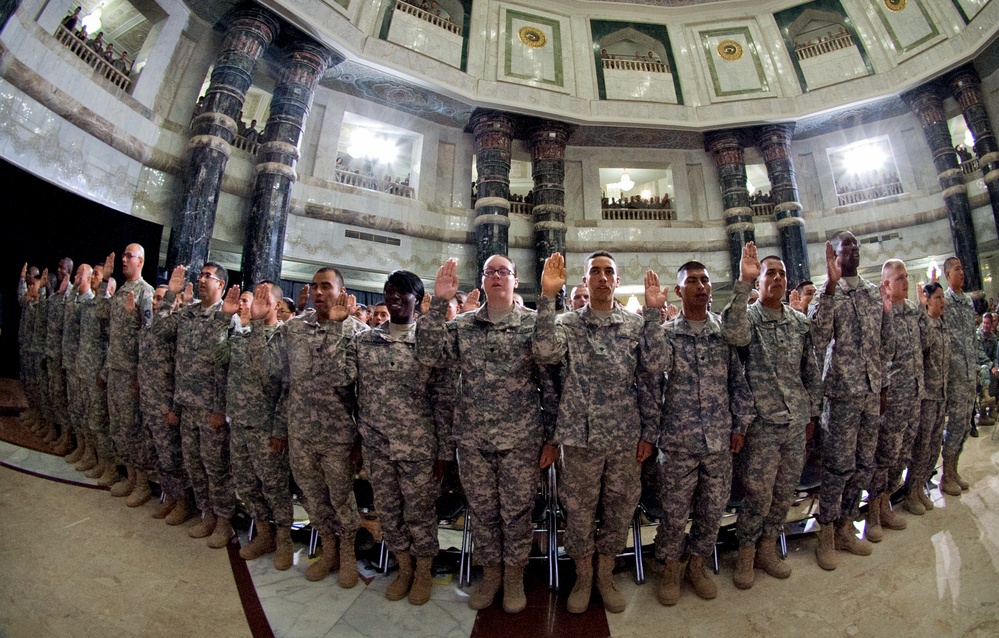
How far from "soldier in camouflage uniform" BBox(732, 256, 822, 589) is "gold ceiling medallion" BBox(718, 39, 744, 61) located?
1104cm

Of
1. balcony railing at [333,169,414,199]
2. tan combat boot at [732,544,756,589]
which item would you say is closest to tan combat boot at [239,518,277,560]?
tan combat boot at [732,544,756,589]

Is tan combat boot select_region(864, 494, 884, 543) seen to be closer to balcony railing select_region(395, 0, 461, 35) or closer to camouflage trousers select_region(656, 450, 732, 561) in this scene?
camouflage trousers select_region(656, 450, 732, 561)

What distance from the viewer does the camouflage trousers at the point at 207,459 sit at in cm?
281

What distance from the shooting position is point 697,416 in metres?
2.21

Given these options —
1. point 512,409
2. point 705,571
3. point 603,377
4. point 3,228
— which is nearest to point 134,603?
point 512,409

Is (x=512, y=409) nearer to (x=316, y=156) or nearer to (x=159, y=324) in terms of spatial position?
(x=159, y=324)

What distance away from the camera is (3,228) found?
5.66m

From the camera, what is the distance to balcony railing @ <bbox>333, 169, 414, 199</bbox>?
8797 millimetres

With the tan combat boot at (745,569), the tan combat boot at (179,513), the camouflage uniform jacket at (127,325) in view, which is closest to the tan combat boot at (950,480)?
the tan combat boot at (745,569)

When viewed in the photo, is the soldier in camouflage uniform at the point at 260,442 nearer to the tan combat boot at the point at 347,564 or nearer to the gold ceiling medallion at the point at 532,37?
the tan combat boot at the point at 347,564

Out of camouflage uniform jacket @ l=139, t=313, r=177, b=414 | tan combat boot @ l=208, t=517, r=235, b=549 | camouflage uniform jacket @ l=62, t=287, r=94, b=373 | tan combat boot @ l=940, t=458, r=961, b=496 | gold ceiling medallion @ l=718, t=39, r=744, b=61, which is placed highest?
gold ceiling medallion @ l=718, t=39, r=744, b=61

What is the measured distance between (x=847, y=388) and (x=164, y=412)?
4675 millimetres

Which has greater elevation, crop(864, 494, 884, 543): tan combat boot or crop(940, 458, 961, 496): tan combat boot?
crop(940, 458, 961, 496): tan combat boot

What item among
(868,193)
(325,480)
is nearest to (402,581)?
(325,480)
